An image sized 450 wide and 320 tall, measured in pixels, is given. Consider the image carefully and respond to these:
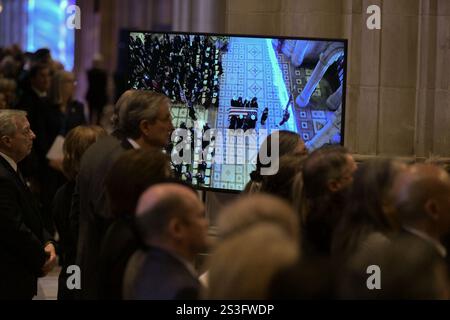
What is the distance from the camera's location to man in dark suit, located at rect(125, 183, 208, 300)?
3885 millimetres

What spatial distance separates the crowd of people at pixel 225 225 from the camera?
3.27 meters

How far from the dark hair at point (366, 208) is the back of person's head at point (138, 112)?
158 centimetres

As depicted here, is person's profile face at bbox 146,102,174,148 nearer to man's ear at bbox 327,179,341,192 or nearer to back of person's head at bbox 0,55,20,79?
man's ear at bbox 327,179,341,192

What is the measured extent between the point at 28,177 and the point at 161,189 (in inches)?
260

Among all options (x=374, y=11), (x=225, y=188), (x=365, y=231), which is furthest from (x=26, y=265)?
(x=374, y=11)

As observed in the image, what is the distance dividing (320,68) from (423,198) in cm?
302

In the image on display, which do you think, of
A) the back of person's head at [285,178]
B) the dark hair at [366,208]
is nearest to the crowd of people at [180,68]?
the back of person's head at [285,178]

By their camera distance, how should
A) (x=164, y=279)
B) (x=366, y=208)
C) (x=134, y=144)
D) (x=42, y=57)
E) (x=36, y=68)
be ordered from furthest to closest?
(x=42, y=57), (x=36, y=68), (x=134, y=144), (x=366, y=208), (x=164, y=279)

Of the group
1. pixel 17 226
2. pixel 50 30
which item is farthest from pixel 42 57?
pixel 50 30

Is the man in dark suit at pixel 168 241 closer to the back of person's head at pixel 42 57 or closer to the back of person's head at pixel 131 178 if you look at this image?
the back of person's head at pixel 131 178

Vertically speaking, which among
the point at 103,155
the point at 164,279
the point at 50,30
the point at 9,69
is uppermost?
the point at 50,30

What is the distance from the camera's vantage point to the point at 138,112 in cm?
586

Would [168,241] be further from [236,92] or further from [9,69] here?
[9,69]
